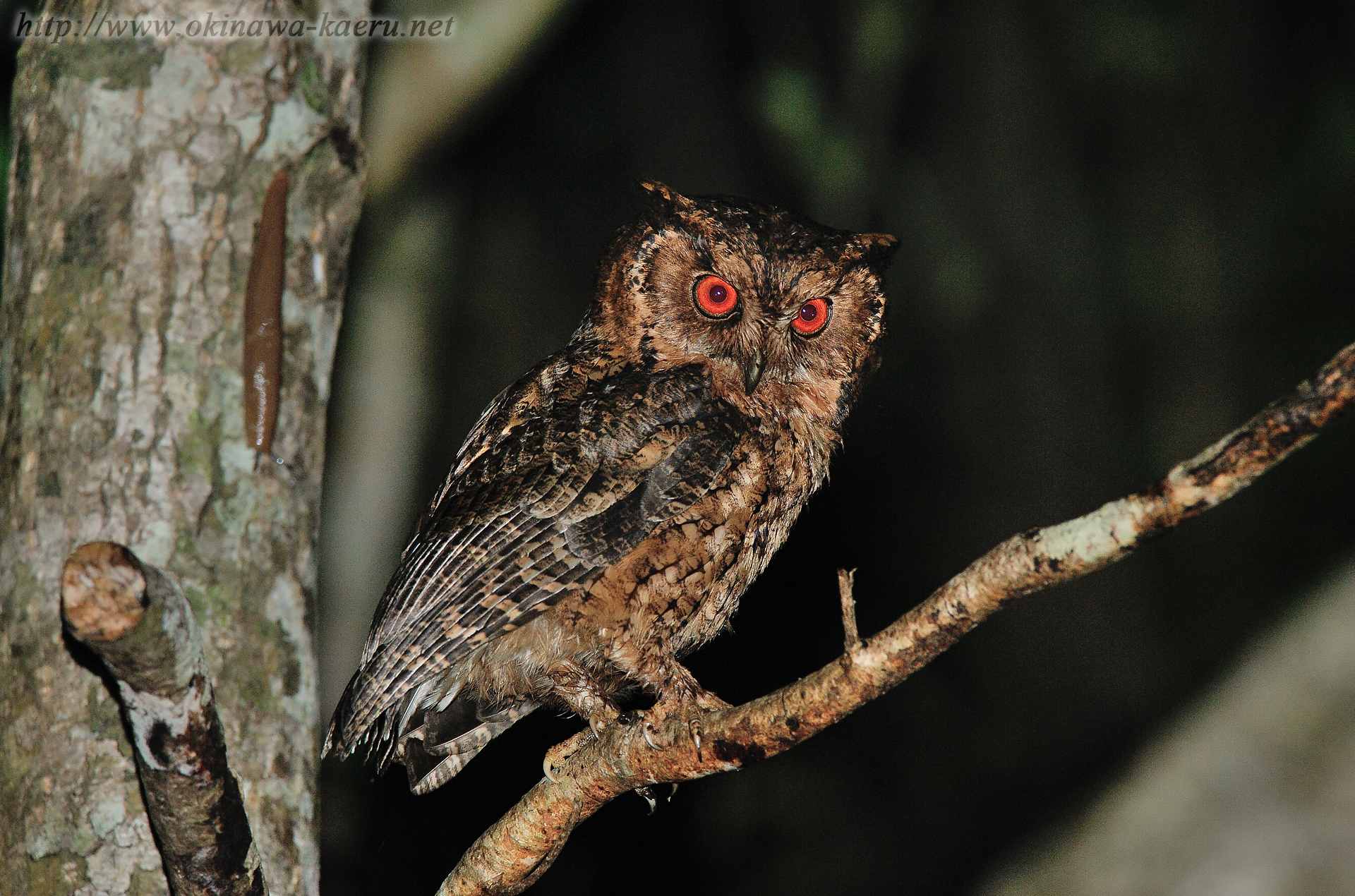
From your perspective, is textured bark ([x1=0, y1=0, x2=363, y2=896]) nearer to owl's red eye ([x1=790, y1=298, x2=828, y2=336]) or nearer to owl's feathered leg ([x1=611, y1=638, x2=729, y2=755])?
owl's feathered leg ([x1=611, y1=638, x2=729, y2=755])

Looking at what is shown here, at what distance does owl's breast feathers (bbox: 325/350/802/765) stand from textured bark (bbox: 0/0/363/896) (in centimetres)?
20

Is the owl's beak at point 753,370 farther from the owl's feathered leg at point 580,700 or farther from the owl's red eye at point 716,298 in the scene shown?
the owl's feathered leg at point 580,700

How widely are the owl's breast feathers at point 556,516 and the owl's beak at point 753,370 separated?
7 cm

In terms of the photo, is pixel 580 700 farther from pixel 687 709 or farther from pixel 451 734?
pixel 451 734

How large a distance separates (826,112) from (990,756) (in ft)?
11.3

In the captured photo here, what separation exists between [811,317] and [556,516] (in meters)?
0.80

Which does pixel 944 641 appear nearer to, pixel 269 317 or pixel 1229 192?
pixel 269 317

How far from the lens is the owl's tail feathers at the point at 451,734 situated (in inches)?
98.3

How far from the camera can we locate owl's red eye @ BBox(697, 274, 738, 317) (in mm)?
2414

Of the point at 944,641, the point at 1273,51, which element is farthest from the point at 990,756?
the point at 944,641

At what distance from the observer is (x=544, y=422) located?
2275 mm

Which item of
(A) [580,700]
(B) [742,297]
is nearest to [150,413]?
(A) [580,700]

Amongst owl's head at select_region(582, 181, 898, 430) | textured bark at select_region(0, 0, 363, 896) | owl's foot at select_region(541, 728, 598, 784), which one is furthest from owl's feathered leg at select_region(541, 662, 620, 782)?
owl's head at select_region(582, 181, 898, 430)

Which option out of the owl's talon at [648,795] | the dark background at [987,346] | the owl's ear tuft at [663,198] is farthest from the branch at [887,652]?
the dark background at [987,346]
